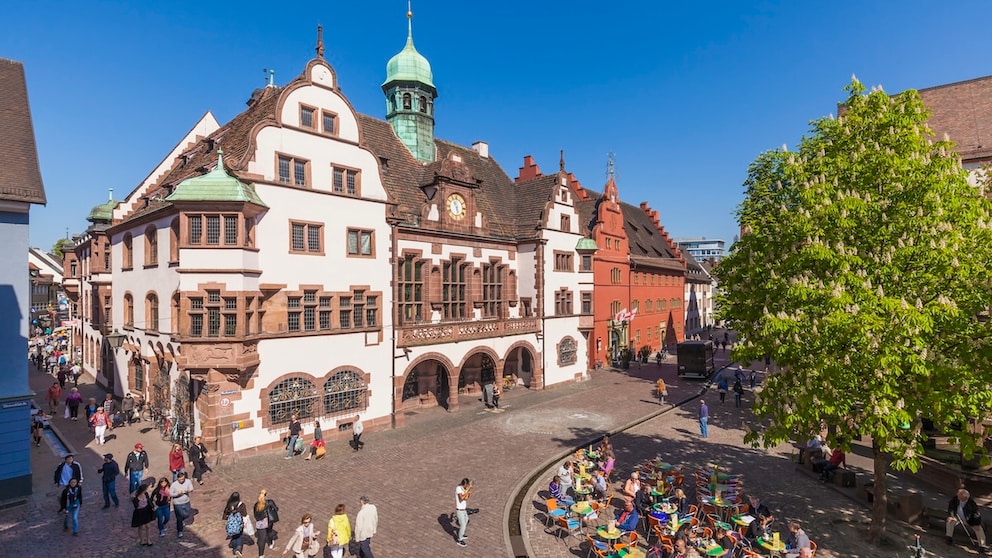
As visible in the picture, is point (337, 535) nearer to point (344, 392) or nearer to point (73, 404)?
point (344, 392)

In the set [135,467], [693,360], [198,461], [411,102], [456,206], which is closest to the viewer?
[135,467]

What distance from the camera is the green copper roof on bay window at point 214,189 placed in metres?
18.2

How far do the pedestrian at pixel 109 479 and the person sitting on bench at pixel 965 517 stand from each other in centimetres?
2374

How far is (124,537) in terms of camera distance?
1321 cm

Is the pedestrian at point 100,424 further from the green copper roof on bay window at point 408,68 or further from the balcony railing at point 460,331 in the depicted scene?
the green copper roof on bay window at point 408,68

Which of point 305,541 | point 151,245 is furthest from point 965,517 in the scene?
point 151,245

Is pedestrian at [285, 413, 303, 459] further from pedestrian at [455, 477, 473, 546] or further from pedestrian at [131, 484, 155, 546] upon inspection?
pedestrian at [455, 477, 473, 546]

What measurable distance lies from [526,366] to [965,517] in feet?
79.7

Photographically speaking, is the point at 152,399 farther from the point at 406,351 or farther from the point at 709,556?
the point at 709,556

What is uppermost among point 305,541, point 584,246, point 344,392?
point 584,246

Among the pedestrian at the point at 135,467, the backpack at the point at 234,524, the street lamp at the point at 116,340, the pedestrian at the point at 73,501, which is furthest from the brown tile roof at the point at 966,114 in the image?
the street lamp at the point at 116,340

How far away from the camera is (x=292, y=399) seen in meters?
20.6

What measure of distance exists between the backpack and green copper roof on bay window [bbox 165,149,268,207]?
11443 mm

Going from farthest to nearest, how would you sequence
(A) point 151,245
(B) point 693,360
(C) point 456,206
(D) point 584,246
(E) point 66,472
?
(B) point 693,360 < (D) point 584,246 < (C) point 456,206 < (A) point 151,245 < (E) point 66,472
